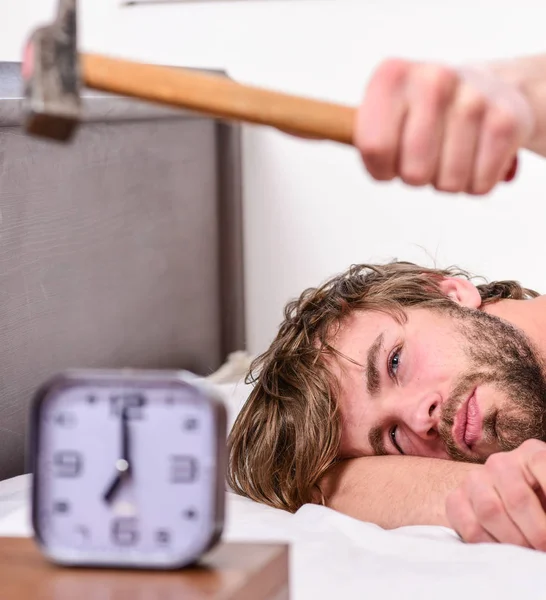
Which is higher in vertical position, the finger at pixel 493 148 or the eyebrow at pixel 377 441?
the finger at pixel 493 148

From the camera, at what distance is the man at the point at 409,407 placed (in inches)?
50.4

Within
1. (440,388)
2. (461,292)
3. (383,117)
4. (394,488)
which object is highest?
(383,117)

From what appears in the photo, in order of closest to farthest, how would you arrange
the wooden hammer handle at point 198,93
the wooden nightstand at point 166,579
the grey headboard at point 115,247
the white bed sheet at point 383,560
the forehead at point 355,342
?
the wooden nightstand at point 166,579, the wooden hammer handle at point 198,93, the white bed sheet at point 383,560, the forehead at point 355,342, the grey headboard at point 115,247

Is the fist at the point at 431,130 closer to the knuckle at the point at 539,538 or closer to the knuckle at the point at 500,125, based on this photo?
the knuckle at the point at 500,125

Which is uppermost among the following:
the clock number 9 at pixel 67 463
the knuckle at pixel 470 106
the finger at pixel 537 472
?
the knuckle at pixel 470 106

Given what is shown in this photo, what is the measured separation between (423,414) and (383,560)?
1.67ft

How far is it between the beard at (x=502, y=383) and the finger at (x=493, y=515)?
359mm

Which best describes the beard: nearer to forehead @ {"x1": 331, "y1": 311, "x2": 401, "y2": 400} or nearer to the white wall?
forehead @ {"x1": 331, "y1": 311, "x2": 401, "y2": 400}

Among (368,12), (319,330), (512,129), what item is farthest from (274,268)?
(512,129)

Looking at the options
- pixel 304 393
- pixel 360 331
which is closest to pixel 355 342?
pixel 360 331

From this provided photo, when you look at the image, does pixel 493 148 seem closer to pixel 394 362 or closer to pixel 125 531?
pixel 125 531

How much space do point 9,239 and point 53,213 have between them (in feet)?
0.50

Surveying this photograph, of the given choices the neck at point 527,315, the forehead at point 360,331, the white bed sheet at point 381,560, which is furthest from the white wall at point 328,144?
the white bed sheet at point 381,560

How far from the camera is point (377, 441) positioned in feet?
5.58
